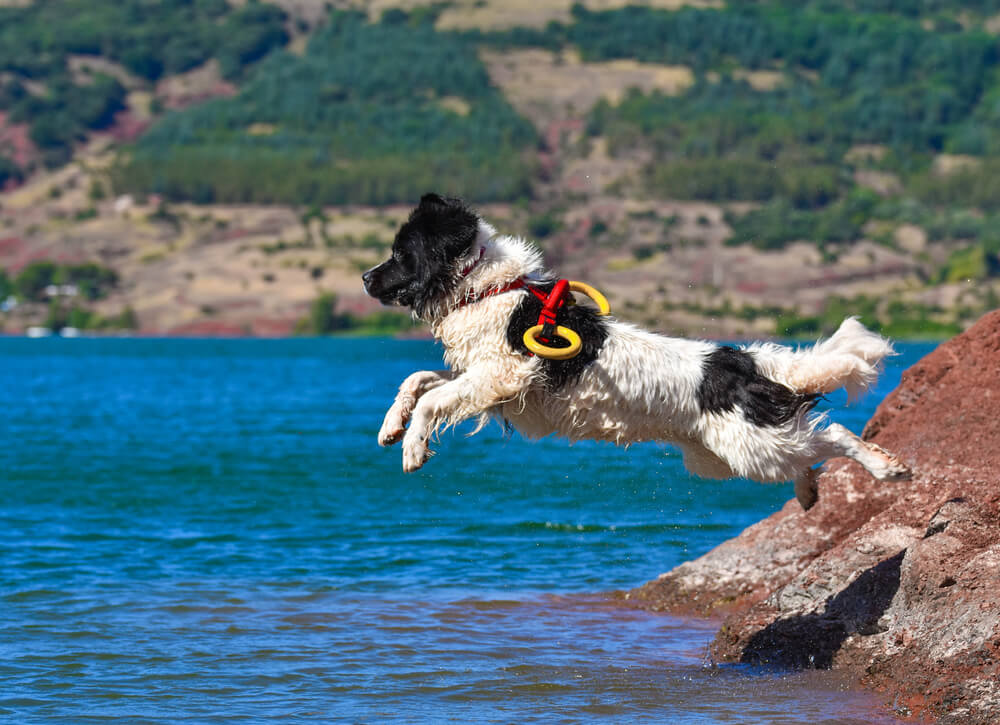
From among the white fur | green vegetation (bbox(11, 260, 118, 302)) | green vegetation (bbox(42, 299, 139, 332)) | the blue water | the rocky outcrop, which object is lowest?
green vegetation (bbox(42, 299, 139, 332))

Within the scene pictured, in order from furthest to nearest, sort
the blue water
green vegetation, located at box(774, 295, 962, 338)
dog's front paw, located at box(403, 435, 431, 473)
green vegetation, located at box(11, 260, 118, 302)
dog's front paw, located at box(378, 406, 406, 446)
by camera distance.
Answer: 1. green vegetation, located at box(11, 260, 118, 302)
2. green vegetation, located at box(774, 295, 962, 338)
3. the blue water
4. dog's front paw, located at box(378, 406, 406, 446)
5. dog's front paw, located at box(403, 435, 431, 473)

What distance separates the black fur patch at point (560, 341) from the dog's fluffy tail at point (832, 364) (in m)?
1.11

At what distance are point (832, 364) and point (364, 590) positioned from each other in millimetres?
6642

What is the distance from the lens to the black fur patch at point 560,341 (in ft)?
27.6

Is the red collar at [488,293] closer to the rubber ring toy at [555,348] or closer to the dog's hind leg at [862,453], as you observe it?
the rubber ring toy at [555,348]

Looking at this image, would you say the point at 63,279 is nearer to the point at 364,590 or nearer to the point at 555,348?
the point at 364,590

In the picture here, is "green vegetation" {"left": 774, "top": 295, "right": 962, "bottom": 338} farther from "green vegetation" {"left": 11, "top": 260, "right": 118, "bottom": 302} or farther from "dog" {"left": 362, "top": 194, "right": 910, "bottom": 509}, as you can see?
"dog" {"left": 362, "top": 194, "right": 910, "bottom": 509}

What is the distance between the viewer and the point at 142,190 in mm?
184500

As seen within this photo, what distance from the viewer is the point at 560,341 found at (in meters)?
8.40

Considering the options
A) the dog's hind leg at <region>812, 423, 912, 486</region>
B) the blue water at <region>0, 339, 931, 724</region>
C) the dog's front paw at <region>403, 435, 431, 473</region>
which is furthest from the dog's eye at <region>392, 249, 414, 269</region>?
the blue water at <region>0, 339, 931, 724</region>

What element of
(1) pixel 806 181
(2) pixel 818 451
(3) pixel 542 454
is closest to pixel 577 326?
(2) pixel 818 451

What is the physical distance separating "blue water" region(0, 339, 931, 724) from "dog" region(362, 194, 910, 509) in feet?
2.41

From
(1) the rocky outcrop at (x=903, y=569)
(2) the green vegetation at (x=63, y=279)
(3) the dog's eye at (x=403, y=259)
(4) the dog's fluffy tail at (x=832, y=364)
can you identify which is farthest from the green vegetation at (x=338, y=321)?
(4) the dog's fluffy tail at (x=832, y=364)

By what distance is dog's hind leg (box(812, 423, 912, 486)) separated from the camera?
8500 mm
